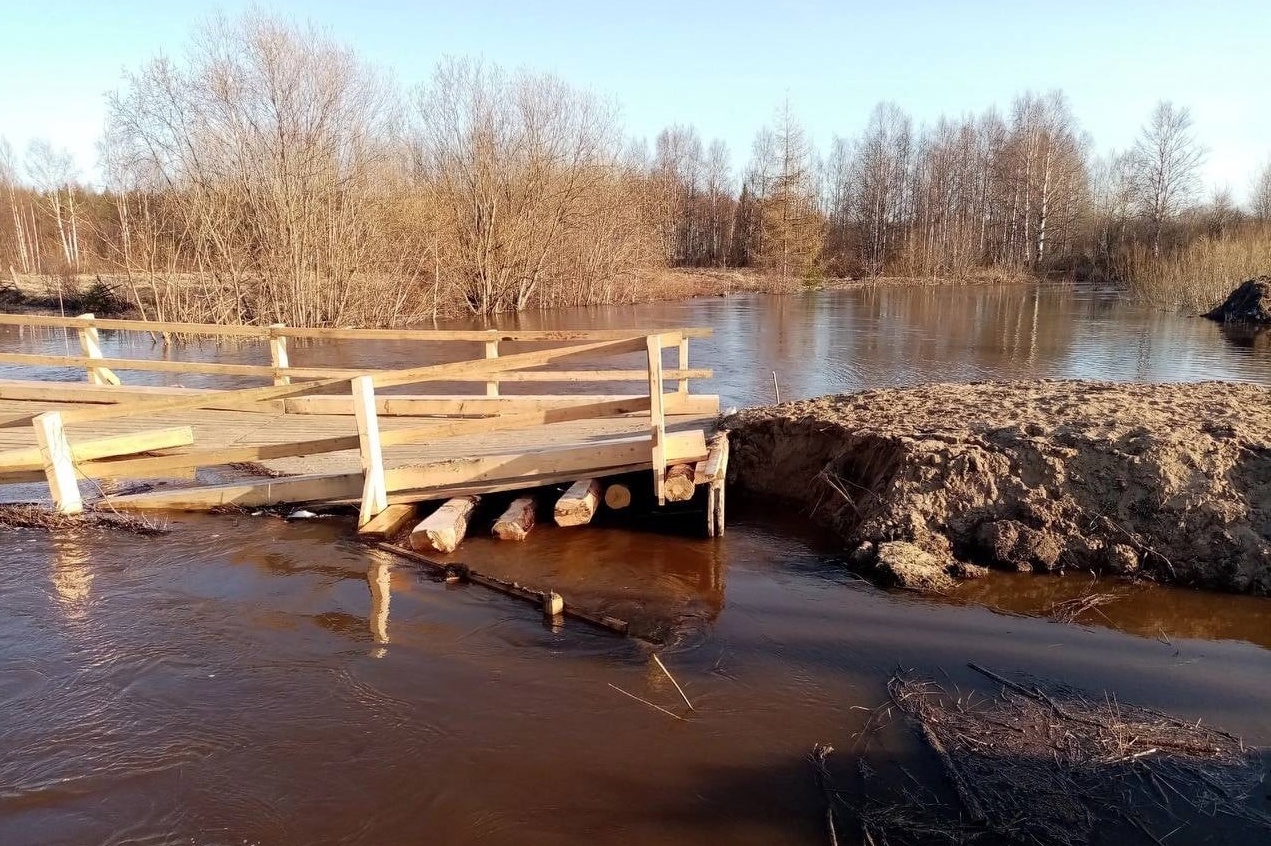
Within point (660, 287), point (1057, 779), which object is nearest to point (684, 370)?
point (1057, 779)

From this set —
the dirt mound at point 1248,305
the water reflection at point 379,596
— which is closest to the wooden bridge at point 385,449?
the water reflection at point 379,596

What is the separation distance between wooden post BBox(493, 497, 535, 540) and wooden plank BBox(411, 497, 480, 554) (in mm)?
325

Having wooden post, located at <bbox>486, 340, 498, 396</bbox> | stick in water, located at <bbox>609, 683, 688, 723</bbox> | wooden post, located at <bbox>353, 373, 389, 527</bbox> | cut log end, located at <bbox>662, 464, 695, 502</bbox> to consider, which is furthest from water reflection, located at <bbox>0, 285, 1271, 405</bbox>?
stick in water, located at <bbox>609, 683, 688, 723</bbox>

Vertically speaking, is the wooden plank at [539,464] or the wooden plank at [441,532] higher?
the wooden plank at [539,464]

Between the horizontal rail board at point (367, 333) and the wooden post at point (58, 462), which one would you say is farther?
the horizontal rail board at point (367, 333)

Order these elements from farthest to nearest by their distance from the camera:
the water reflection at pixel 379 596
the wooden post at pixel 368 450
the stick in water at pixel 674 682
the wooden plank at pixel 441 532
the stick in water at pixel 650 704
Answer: the wooden post at pixel 368 450 < the wooden plank at pixel 441 532 < the water reflection at pixel 379 596 < the stick in water at pixel 674 682 < the stick in water at pixel 650 704

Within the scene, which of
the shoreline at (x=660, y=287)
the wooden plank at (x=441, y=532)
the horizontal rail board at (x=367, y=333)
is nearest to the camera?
the wooden plank at (x=441, y=532)

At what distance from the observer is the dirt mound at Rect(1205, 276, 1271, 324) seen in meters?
26.7

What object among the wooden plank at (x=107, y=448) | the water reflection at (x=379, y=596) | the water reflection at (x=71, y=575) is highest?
the wooden plank at (x=107, y=448)

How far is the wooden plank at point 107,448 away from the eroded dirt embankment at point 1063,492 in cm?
→ 676

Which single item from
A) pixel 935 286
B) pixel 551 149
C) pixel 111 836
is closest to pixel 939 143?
pixel 935 286

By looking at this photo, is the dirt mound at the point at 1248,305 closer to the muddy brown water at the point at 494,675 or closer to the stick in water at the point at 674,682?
the muddy brown water at the point at 494,675

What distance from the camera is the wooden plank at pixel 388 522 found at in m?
6.86

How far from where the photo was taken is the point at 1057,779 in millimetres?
3639
